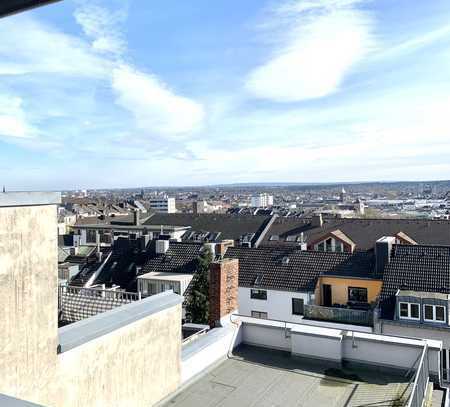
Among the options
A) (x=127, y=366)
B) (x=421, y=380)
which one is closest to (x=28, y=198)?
(x=127, y=366)

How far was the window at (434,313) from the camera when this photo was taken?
16.0m

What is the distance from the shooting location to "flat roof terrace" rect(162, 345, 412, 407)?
253 inches

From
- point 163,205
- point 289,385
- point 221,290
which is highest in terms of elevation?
point 163,205

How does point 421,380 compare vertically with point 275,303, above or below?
above

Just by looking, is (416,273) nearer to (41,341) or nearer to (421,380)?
(421,380)

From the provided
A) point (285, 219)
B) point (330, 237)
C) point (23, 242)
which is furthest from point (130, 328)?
point (285, 219)

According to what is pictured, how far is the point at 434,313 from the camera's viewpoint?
53.0 feet

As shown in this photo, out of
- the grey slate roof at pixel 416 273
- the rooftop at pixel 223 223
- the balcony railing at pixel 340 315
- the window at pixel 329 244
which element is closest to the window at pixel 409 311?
the grey slate roof at pixel 416 273

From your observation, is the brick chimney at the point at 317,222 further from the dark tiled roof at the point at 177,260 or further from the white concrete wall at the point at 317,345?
the white concrete wall at the point at 317,345

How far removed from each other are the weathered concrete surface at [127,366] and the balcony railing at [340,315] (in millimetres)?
12802

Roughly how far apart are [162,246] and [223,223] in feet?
60.2

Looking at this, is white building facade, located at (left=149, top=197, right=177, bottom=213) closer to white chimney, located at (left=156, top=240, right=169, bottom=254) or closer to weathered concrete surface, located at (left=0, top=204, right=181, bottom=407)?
white chimney, located at (left=156, top=240, right=169, bottom=254)

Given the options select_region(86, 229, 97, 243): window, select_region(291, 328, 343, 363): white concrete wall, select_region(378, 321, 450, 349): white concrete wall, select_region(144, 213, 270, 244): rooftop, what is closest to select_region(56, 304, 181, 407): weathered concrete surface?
select_region(291, 328, 343, 363): white concrete wall

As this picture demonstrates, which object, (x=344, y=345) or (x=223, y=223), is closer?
(x=344, y=345)
